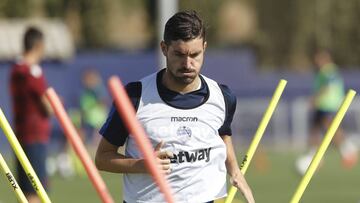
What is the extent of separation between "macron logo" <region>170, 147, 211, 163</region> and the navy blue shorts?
5.11m

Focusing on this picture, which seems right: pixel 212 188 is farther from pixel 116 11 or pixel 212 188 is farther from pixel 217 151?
pixel 116 11

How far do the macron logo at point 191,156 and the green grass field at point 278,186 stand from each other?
8971 mm

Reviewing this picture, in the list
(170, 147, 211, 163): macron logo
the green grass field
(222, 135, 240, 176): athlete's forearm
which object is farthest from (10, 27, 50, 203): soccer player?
(170, 147, 211, 163): macron logo

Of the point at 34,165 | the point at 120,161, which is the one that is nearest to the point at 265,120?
the point at 120,161

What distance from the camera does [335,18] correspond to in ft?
131

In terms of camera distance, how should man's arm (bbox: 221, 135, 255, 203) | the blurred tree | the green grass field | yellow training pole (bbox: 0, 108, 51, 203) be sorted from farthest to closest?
the blurred tree, the green grass field, man's arm (bbox: 221, 135, 255, 203), yellow training pole (bbox: 0, 108, 51, 203)

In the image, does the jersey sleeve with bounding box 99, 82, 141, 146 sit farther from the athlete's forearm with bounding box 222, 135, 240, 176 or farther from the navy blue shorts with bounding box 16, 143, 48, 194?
the navy blue shorts with bounding box 16, 143, 48, 194

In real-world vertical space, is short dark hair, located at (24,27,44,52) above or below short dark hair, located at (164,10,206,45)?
below

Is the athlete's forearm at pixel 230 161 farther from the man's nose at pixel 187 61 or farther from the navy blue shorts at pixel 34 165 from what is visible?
the navy blue shorts at pixel 34 165

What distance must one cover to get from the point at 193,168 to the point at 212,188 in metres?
0.18

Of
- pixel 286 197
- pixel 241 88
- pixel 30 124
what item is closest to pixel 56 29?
pixel 241 88

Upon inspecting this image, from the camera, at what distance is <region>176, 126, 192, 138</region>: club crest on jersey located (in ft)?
21.5

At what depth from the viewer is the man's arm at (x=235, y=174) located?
6934 millimetres

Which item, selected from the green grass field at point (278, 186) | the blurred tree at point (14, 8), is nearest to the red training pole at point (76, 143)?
the green grass field at point (278, 186)
